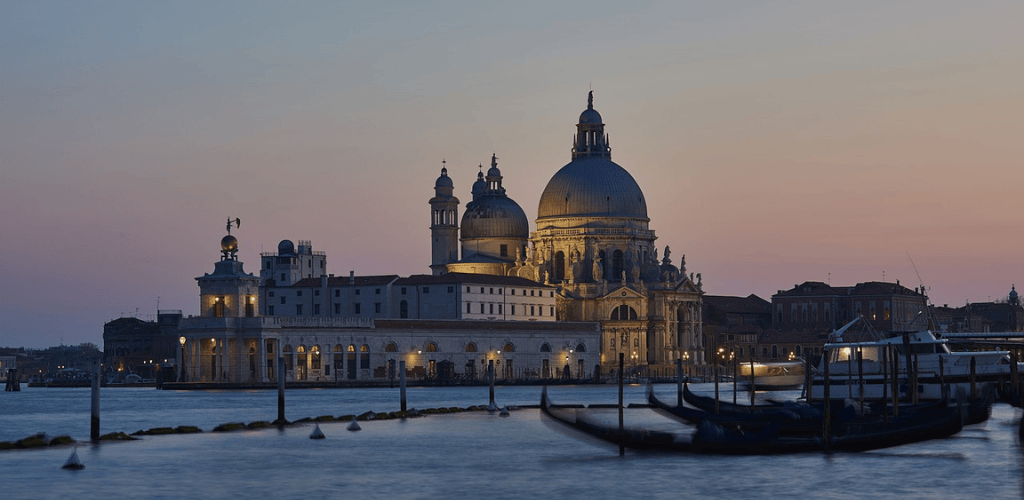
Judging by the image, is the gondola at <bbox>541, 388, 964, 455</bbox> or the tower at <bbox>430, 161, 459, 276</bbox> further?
the tower at <bbox>430, 161, 459, 276</bbox>

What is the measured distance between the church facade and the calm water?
95.4 meters

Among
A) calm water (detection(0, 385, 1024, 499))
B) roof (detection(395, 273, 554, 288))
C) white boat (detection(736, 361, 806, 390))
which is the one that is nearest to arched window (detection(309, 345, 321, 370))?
roof (detection(395, 273, 554, 288))

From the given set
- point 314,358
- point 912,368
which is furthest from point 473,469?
point 314,358

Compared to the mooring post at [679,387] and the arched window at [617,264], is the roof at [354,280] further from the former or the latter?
the mooring post at [679,387]

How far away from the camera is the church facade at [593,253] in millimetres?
158500

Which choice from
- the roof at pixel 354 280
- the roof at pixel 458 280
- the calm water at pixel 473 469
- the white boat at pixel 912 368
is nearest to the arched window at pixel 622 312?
the roof at pixel 458 280

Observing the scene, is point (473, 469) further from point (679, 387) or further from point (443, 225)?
point (443, 225)

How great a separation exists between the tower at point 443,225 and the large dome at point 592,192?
377 inches

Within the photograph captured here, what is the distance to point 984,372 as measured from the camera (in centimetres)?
7262

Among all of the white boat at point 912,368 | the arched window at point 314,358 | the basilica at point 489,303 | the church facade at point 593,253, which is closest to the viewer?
the white boat at point 912,368

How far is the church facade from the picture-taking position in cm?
15850

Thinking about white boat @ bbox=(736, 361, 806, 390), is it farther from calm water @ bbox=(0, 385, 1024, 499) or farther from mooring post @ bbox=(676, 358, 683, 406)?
calm water @ bbox=(0, 385, 1024, 499)

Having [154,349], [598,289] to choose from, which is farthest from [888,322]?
[154,349]

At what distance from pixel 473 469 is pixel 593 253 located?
11697 cm
